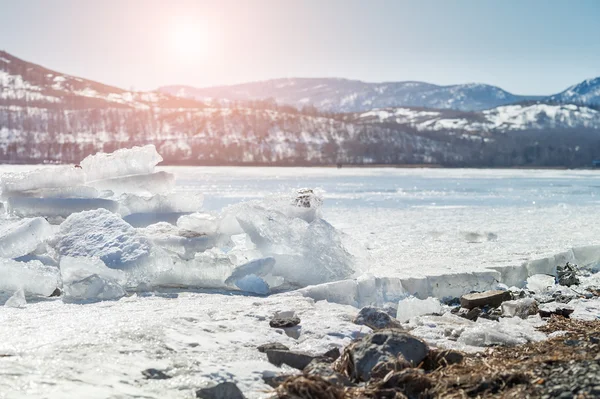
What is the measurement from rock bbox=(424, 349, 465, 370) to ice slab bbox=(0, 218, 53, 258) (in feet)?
14.6

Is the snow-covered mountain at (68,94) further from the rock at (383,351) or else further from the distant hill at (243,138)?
the rock at (383,351)

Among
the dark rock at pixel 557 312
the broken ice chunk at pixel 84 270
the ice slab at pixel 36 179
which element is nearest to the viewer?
the dark rock at pixel 557 312

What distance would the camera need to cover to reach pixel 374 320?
190 inches

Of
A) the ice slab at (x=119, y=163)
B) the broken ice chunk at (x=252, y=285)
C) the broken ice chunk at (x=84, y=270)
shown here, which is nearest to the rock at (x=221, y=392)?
the broken ice chunk at (x=84, y=270)

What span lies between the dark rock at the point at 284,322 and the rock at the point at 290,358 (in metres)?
0.79

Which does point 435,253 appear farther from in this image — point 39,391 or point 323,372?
point 39,391

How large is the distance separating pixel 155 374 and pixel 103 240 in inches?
122

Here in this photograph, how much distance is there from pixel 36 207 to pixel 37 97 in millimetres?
177734

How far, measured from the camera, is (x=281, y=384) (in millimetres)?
3318

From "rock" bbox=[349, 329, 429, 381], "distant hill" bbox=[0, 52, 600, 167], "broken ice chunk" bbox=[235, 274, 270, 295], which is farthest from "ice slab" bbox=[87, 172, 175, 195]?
"distant hill" bbox=[0, 52, 600, 167]

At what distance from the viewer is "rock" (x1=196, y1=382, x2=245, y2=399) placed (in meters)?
3.29

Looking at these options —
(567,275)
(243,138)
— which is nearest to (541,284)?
(567,275)

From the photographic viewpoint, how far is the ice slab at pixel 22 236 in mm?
6426

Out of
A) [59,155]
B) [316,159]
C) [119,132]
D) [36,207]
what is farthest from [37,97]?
[36,207]
